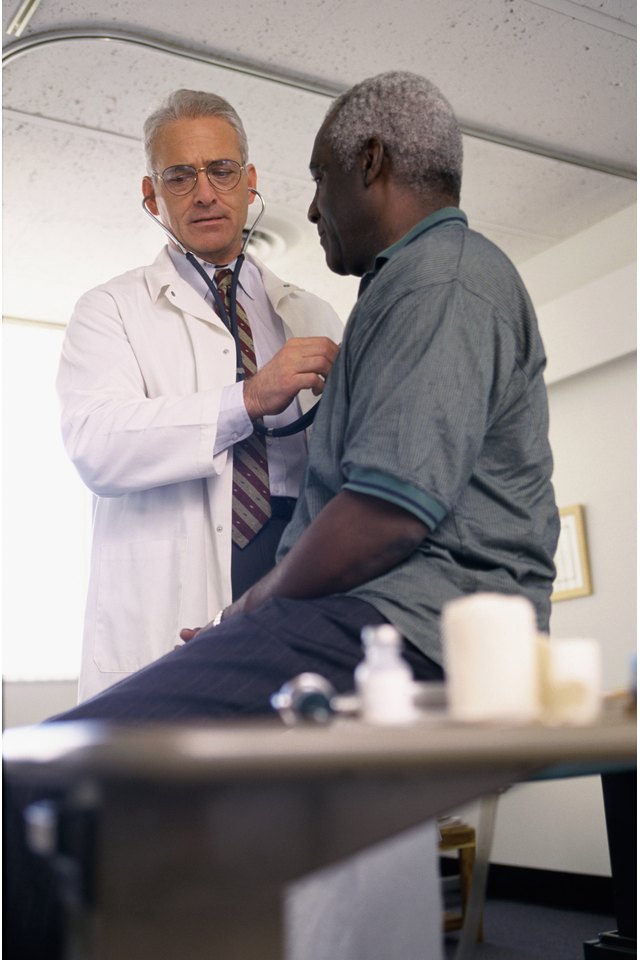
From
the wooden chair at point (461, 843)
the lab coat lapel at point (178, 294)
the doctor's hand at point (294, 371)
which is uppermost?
the lab coat lapel at point (178, 294)

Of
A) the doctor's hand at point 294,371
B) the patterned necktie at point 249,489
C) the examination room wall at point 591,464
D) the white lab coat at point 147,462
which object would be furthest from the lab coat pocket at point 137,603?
the examination room wall at point 591,464

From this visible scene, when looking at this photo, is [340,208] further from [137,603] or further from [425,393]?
[137,603]

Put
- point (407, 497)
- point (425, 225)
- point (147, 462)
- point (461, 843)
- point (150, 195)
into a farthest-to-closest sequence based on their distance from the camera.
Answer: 1. point (461, 843)
2. point (150, 195)
3. point (147, 462)
4. point (425, 225)
5. point (407, 497)

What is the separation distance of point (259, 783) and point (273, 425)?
4.75 ft

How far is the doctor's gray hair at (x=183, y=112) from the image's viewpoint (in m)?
2.08

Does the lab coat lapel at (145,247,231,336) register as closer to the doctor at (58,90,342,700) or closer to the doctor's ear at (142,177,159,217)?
the doctor at (58,90,342,700)

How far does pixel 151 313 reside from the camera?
2.02m

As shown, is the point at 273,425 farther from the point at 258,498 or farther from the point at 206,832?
the point at 206,832

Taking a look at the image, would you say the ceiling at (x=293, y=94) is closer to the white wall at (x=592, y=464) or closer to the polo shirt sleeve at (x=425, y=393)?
the white wall at (x=592, y=464)

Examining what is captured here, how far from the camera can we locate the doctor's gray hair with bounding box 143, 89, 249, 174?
6.82ft

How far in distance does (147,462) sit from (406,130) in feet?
2.17

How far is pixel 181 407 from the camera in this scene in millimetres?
1752

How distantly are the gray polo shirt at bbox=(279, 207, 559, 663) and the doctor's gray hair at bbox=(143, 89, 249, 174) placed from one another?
2.88 ft

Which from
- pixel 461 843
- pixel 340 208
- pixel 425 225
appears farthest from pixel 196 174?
pixel 461 843
